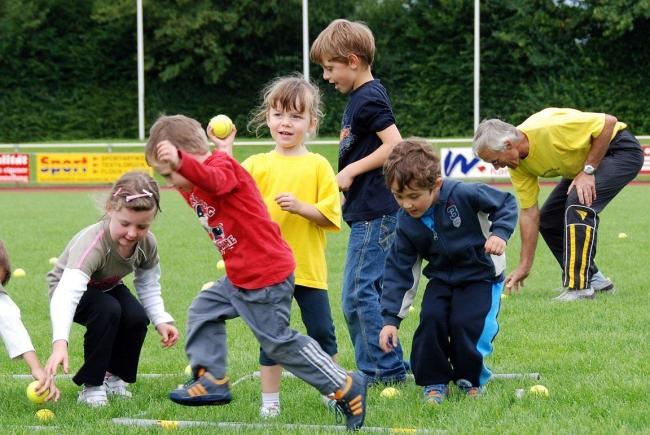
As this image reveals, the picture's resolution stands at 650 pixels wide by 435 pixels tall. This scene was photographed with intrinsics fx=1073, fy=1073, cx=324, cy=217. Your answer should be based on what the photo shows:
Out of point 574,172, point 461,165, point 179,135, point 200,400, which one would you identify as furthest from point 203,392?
point 461,165

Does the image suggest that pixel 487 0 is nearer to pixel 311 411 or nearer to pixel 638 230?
pixel 638 230

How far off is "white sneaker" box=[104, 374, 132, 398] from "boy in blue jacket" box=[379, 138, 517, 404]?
147 centimetres

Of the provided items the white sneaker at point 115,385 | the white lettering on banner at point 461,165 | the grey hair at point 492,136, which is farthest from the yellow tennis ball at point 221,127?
the white lettering on banner at point 461,165

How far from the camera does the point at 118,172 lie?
26.9m

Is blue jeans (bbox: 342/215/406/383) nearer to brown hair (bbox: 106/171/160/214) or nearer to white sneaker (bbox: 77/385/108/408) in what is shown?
brown hair (bbox: 106/171/160/214)

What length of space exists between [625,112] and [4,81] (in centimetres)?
2559

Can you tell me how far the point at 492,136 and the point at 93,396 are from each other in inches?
140

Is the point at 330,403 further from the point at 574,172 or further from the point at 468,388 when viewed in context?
the point at 574,172

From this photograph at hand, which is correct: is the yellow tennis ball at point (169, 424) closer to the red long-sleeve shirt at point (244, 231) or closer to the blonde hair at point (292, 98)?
the red long-sleeve shirt at point (244, 231)

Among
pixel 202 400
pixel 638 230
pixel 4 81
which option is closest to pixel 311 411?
pixel 202 400

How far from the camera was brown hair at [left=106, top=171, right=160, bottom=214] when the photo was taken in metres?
4.96

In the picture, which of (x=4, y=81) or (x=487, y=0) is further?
(x=4, y=81)

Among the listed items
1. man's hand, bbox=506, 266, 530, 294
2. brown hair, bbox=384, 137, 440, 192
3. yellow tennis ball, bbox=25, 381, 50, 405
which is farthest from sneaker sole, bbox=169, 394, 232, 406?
man's hand, bbox=506, 266, 530, 294

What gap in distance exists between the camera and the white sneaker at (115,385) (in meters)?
5.70
